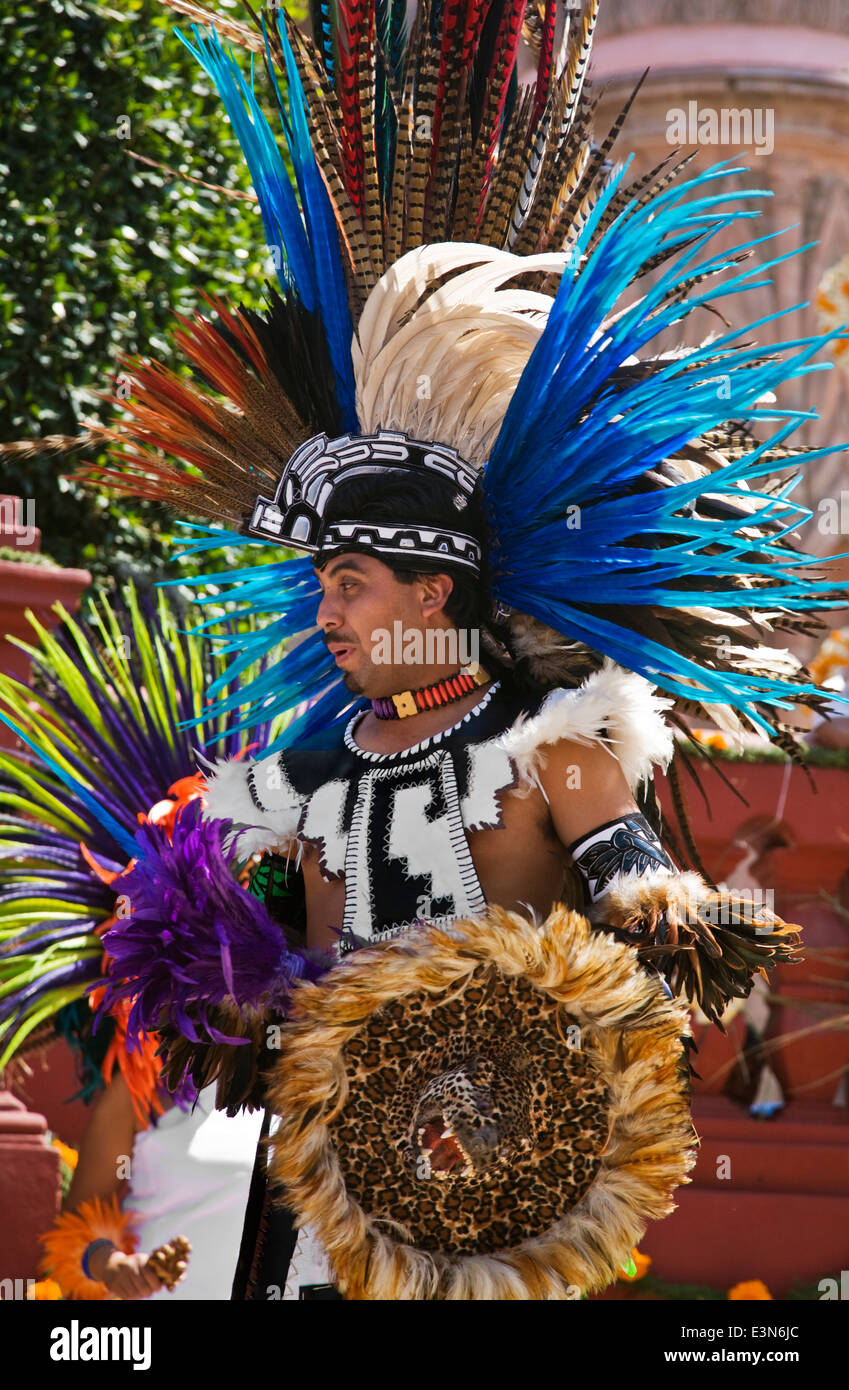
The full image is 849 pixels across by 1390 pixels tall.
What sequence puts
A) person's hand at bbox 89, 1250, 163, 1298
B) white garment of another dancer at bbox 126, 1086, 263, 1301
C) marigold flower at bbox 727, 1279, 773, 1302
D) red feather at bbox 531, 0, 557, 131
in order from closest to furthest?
1. red feather at bbox 531, 0, 557, 131
2. person's hand at bbox 89, 1250, 163, 1298
3. white garment of another dancer at bbox 126, 1086, 263, 1301
4. marigold flower at bbox 727, 1279, 773, 1302

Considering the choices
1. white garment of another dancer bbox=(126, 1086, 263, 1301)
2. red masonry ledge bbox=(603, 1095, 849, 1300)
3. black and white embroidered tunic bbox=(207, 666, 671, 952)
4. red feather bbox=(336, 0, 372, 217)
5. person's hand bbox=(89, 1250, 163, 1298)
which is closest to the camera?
black and white embroidered tunic bbox=(207, 666, 671, 952)

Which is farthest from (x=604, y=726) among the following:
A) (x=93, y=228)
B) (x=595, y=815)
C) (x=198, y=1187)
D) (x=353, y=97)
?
(x=93, y=228)

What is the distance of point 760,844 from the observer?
473 cm

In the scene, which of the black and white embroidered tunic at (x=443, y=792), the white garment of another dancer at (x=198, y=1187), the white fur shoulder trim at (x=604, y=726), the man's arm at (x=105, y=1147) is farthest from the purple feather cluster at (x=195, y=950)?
the man's arm at (x=105, y=1147)

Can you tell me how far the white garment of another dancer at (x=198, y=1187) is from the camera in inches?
127

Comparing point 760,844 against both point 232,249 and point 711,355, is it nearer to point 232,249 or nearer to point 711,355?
point 711,355

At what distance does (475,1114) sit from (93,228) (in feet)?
15.0

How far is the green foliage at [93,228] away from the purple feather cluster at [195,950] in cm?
317

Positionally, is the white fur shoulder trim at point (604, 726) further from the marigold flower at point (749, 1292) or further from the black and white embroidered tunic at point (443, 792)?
the marigold flower at point (749, 1292)

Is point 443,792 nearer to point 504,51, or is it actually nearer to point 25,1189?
point 504,51

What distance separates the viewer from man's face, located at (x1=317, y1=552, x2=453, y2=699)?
2.63m

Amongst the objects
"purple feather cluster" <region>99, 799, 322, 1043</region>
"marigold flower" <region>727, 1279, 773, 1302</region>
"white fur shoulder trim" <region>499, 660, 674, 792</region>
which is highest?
"white fur shoulder trim" <region>499, 660, 674, 792</region>

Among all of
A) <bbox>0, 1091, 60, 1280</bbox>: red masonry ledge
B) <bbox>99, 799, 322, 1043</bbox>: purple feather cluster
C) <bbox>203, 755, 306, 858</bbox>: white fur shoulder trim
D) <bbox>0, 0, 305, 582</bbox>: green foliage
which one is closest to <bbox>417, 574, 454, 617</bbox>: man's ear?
<bbox>203, 755, 306, 858</bbox>: white fur shoulder trim

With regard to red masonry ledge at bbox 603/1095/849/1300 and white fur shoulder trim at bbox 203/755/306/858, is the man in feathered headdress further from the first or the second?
red masonry ledge at bbox 603/1095/849/1300
